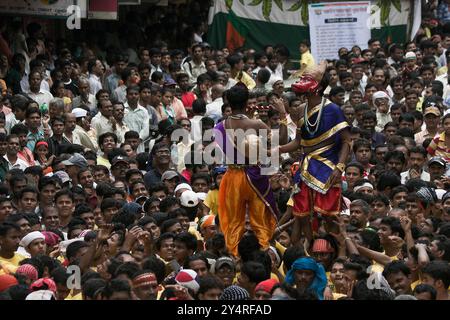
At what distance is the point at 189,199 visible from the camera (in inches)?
547

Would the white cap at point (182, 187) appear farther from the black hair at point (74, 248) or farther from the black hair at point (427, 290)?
the black hair at point (427, 290)

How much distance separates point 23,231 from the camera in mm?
12086

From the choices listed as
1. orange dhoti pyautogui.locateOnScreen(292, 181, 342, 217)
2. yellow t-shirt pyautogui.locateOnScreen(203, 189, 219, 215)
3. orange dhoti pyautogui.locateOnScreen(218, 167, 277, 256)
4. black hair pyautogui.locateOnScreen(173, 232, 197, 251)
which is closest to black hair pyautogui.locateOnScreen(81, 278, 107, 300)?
black hair pyautogui.locateOnScreen(173, 232, 197, 251)

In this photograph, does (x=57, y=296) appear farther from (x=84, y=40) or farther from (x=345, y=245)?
(x=84, y=40)

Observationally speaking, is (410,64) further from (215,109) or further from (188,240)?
(188,240)

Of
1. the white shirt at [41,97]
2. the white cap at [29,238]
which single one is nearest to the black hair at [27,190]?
the white cap at [29,238]

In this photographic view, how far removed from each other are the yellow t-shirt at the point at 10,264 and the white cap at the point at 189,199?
2.43m

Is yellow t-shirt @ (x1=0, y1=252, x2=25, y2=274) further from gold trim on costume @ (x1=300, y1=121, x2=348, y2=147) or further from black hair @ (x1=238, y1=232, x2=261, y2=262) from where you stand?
gold trim on costume @ (x1=300, y1=121, x2=348, y2=147)

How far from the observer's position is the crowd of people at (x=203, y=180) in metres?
10.6

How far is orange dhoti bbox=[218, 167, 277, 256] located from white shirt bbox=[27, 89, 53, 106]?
19.6 ft

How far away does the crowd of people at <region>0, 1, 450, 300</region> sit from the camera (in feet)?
34.9

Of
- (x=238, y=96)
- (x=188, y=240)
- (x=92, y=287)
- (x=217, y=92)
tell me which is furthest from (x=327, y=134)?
(x=217, y=92)

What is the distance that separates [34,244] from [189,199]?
2.42m

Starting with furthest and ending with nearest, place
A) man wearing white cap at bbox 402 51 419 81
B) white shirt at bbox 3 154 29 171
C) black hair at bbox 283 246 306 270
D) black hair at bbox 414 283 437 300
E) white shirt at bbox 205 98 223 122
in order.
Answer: man wearing white cap at bbox 402 51 419 81
white shirt at bbox 205 98 223 122
white shirt at bbox 3 154 29 171
black hair at bbox 283 246 306 270
black hair at bbox 414 283 437 300
